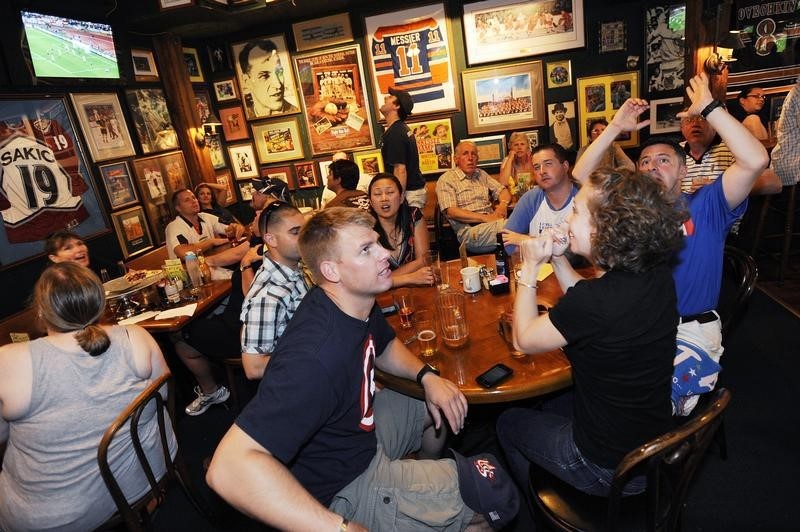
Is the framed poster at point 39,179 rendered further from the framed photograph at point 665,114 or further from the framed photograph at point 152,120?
the framed photograph at point 665,114

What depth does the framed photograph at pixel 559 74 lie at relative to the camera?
17.7ft

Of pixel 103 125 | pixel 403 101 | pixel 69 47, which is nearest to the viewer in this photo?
pixel 69 47

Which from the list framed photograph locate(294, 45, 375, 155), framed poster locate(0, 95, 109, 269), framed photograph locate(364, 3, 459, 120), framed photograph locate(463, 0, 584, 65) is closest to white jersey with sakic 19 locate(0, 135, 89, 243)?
framed poster locate(0, 95, 109, 269)

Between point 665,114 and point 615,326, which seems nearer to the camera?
point 615,326

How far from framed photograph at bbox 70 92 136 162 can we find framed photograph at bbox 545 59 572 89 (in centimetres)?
487

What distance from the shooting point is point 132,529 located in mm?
1912

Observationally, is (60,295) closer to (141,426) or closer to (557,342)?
(141,426)

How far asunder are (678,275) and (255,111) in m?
5.83

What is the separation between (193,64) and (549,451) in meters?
6.49

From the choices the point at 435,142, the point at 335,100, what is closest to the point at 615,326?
the point at 435,142

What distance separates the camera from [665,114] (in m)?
5.34

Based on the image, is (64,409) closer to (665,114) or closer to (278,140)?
(278,140)

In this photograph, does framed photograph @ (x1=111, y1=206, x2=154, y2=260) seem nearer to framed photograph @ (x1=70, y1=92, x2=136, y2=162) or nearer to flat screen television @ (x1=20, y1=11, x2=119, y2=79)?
framed photograph @ (x1=70, y1=92, x2=136, y2=162)

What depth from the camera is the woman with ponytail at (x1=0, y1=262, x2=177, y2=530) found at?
177 cm
